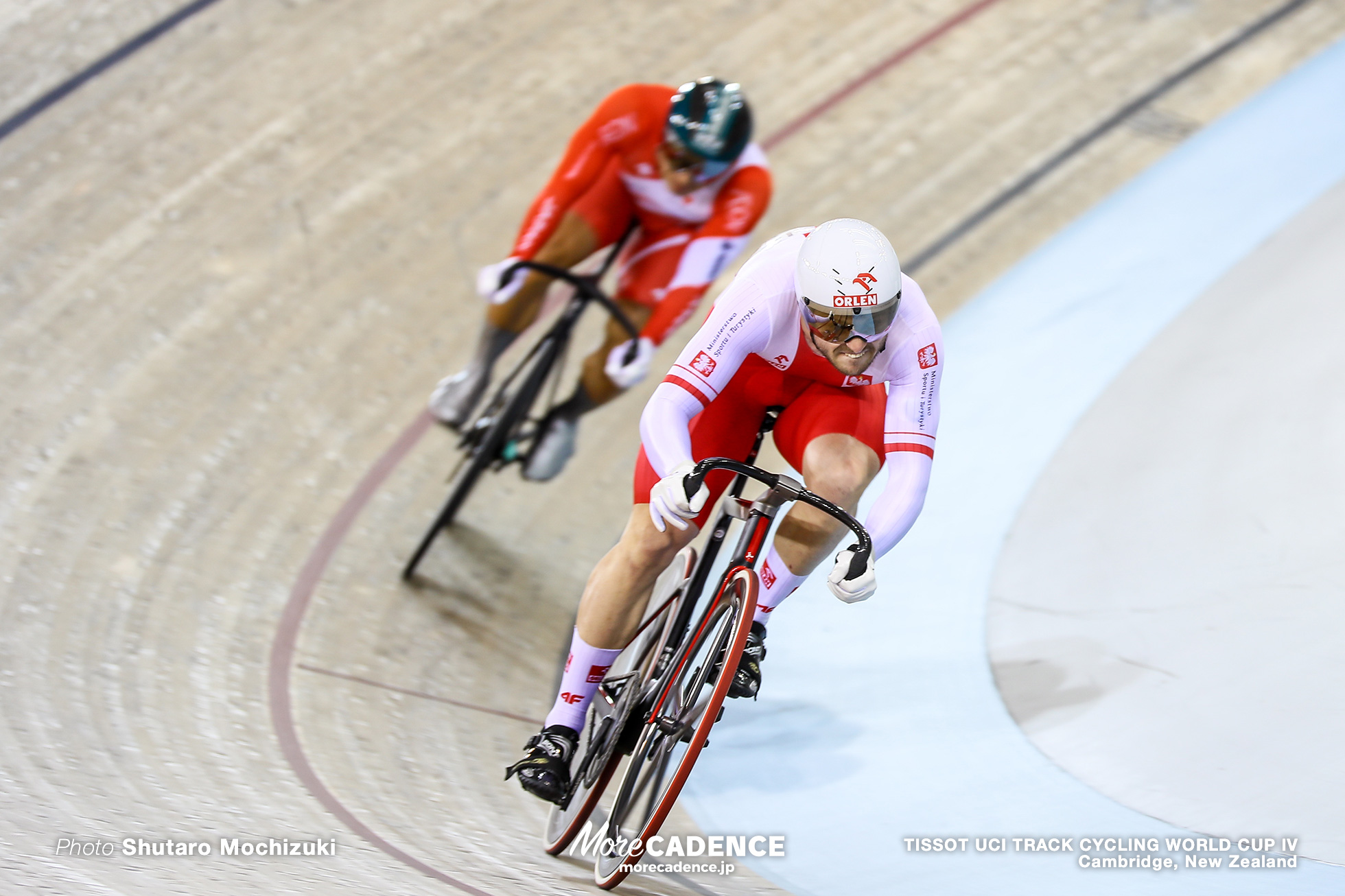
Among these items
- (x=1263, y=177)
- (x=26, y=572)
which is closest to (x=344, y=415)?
(x=26, y=572)

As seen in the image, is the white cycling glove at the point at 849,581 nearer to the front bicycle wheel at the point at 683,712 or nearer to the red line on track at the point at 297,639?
the front bicycle wheel at the point at 683,712

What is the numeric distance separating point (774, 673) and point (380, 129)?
3.18m

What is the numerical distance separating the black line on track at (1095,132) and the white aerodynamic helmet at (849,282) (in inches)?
116

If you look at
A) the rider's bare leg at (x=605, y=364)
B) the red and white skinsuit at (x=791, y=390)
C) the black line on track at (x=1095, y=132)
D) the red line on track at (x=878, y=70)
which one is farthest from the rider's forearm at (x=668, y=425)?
the red line on track at (x=878, y=70)

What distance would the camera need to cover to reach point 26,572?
3453 millimetres

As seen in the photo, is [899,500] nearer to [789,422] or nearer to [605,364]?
[789,422]

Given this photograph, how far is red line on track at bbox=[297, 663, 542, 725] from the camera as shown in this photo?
3.39m

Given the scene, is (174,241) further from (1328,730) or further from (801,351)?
(1328,730)

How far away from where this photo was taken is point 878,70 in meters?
6.05

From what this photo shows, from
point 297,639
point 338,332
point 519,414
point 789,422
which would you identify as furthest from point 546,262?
point 789,422

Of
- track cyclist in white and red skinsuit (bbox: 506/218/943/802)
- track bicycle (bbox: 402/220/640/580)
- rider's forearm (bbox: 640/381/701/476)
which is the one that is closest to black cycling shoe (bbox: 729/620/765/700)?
track cyclist in white and red skinsuit (bbox: 506/218/943/802)

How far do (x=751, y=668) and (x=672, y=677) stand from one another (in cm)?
16

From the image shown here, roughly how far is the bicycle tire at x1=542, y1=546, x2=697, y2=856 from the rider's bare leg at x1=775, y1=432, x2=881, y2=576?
268 mm

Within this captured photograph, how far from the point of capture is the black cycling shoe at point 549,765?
8.40ft
